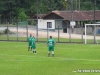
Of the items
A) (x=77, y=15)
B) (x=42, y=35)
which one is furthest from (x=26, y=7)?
(x=42, y=35)

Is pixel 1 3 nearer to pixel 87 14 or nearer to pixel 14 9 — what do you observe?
pixel 14 9

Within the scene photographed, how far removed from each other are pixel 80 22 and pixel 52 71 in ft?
210

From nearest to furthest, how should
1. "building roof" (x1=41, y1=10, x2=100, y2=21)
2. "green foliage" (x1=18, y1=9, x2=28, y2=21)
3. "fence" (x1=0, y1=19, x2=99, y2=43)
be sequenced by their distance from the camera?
"fence" (x1=0, y1=19, x2=99, y2=43), "building roof" (x1=41, y1=10, x2=100, y2=21), "green foliage" (x1=18, y1=9, x2=28, y2=21)

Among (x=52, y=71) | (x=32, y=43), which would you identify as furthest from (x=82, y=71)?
(x=32, y=43)

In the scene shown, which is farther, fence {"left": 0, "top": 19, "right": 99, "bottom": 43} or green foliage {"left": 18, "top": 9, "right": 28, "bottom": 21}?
green foliage {"left": 18, "top": 9, "right": 28, "bottom": 21}

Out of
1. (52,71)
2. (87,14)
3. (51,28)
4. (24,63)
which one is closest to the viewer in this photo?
(52,71)

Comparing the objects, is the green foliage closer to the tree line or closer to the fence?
the tree line

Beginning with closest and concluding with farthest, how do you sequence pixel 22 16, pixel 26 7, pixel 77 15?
pixel 77 15 → pixel 22 16 → pixel 26 7

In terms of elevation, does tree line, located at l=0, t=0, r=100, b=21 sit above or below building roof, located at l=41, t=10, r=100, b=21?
above

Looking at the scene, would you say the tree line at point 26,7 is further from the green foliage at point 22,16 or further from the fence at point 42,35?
the fence at point 42,35

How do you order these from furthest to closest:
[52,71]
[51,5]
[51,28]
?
1. [51,5]
2. [51,28]
3. [52,71]

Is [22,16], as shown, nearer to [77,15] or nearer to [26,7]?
[26,7]

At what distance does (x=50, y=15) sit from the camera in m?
79.2

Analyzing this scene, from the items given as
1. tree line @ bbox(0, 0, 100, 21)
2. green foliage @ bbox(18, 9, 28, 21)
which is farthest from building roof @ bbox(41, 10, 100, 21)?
green foliage @ bbox(18, 9, 28, 21)
